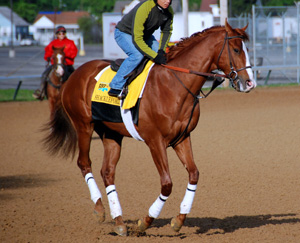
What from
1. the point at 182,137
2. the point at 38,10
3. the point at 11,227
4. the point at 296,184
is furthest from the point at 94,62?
the point at 38,10

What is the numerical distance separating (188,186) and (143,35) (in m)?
1.76

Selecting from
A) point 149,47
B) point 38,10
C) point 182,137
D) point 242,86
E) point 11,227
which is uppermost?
point 38,10

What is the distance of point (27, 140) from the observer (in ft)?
42.9

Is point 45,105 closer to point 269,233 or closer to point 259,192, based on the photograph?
point 259,192

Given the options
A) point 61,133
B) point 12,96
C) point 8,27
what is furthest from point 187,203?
point 8,27

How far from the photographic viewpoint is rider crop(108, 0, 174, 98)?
621 centimetres

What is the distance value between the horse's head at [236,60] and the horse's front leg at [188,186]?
0.88 meters

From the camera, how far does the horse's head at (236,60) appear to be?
5.70m

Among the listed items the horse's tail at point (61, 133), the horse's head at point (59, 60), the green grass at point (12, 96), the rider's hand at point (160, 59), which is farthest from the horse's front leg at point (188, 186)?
the green grass at point (12, 96)

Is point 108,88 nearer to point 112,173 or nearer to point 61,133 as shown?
point 112,173

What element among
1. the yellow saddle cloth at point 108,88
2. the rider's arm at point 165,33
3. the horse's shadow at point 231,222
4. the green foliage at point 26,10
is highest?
the green foliage at point 26,10

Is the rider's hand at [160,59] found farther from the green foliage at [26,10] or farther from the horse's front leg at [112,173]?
the green foliage at [26,10]

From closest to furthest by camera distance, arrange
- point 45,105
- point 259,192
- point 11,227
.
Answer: point 11,227
point 259,192
point 45,105

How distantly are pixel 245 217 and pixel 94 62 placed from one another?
2702mm
